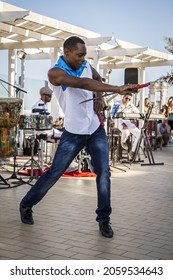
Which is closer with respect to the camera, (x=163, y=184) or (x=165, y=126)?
(x=163, y=184)

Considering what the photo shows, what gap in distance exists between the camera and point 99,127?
4.75 m

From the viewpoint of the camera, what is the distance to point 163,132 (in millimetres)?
18719

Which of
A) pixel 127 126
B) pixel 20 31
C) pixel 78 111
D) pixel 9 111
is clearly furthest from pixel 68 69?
pixel 20 31

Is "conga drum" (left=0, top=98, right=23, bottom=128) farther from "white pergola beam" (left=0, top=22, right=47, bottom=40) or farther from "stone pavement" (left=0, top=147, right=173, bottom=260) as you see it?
"white pergola beam" (left=0, top=22, right=47, bottom=40)

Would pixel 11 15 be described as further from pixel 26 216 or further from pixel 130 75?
pixel 26 216

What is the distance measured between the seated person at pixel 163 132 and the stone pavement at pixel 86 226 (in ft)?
32.0

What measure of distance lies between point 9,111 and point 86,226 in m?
2.41

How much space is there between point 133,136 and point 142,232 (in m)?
8.05

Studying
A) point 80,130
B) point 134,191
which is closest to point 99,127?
point 80,130

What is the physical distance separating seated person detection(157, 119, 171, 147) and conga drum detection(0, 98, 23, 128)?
1115 cm

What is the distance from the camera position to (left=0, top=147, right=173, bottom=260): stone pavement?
4145mm

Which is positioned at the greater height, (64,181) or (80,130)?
(80,130)

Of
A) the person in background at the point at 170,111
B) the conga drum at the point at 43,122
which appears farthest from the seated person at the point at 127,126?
the person in background at the point at 170,111

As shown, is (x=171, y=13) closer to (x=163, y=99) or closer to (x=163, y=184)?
(x=163, y=184)
